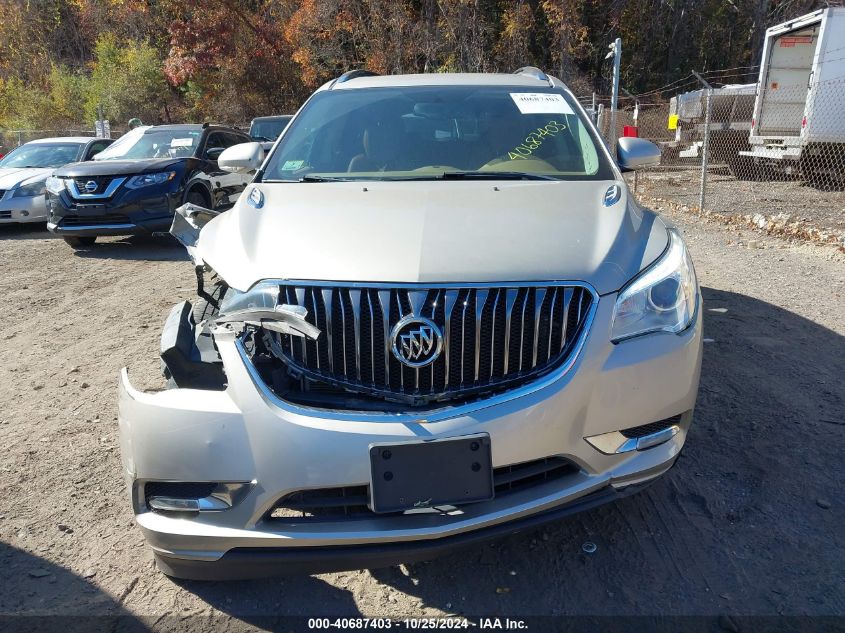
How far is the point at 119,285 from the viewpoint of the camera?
6.99 metres

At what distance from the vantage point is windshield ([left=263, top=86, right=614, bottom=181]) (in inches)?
131

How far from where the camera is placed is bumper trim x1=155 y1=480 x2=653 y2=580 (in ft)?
6.73

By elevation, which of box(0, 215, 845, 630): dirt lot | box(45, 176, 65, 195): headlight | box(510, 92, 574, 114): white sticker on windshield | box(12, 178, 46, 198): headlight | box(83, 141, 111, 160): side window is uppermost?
box(510, 92, 574, 114): white sticker on windshield

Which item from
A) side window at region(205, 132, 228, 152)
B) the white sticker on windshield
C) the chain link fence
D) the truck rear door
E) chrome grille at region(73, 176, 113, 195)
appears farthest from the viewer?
the truck rear door

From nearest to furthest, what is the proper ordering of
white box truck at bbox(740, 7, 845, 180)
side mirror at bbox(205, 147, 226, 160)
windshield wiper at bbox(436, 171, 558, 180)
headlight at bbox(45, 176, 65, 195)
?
1. windshield wiper at bbox(436, 171, 558, 180)
2. headlight at bbox(45, 176, 65, 195)
3. side mirror at bbox(205, 147, 226, 160)
4. white box truck at bbox(740, 7, 845, 180)

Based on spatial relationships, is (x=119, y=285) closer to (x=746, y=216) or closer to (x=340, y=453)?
(x=340, y=453)

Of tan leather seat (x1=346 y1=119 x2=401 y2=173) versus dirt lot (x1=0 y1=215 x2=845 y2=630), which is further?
tan leather seat (x1=346 y1=119 x2=401 y2=173)

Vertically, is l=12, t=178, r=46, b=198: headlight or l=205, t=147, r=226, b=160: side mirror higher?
l=205, t=147, r=226, b=160: side mirror

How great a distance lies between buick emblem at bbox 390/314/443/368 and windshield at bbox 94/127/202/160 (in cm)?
795

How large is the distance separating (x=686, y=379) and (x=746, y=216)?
819 centimetres

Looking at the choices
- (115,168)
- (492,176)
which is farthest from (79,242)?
(492,176)

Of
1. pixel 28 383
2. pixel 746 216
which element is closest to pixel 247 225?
pixel 28 383

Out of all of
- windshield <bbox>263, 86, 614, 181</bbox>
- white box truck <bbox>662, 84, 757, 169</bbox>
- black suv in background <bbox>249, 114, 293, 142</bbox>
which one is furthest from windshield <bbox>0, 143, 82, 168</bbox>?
white box truck <bbox>662, 84, 757, 169</bbox>

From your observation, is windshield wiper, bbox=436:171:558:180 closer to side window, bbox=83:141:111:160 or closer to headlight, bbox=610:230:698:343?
headlight, bbox=610:230:698:343
